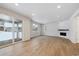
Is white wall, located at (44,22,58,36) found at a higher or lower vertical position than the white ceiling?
lower

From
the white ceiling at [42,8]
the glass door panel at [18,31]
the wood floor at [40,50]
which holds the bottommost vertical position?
the wood floor at [40,50]

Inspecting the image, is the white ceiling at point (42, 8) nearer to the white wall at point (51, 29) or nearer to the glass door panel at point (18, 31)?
the glass door panel at point (18, 31)

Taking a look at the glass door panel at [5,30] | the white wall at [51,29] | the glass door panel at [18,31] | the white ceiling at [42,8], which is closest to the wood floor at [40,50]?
the glass door panel at [5,30]

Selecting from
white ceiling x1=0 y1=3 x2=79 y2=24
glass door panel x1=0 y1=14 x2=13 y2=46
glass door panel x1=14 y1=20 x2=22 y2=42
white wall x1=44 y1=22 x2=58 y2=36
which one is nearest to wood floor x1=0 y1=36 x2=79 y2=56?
glass door panel x1=0 y1=14 x2=13 y2=46

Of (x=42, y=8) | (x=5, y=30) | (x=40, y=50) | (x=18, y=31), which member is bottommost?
(x=40, y=50)

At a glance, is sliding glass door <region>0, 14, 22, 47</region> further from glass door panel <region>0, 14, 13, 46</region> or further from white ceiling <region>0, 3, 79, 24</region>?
white ceiling <region>0, 3, 79, 24</region>

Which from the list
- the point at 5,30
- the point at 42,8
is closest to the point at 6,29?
the point at 5,30

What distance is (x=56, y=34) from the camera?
14.0 m

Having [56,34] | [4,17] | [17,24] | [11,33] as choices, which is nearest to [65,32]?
[56,34]

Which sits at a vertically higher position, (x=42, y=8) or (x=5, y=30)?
(x=42, y=8)

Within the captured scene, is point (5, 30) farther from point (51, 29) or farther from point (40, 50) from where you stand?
point (51, 29)

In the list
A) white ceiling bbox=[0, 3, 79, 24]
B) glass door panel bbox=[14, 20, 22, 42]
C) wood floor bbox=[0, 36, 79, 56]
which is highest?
white ceiling bbox=[0, 3, 79, 24]

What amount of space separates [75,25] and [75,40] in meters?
1.12

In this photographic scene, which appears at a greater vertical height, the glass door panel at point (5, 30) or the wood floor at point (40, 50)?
the glass door panel at point (5, 30)
